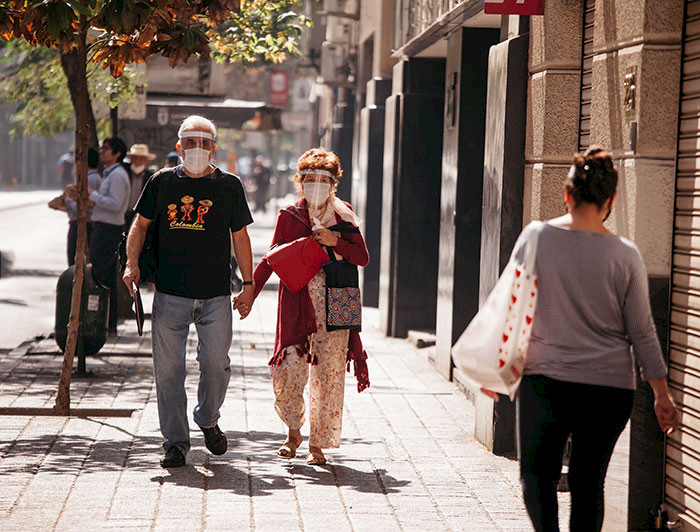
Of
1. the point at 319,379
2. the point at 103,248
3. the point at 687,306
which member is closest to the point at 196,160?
the point at 319,379

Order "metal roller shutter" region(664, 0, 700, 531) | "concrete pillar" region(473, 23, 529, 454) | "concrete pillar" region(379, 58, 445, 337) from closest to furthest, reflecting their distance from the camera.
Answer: "metal roller shutter" region(664, 0, 700, 531)
"concrete pillar" region(473, 23, 529, 454)
"concrete pillar" region(379, 58, 445, 337)

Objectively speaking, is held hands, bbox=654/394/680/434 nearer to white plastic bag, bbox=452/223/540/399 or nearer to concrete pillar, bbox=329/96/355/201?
white plastic bag, bbox=452/223/540/399

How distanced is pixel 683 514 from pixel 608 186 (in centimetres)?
186

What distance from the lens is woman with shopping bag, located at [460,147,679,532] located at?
176 inches

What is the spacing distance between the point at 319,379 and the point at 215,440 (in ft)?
2.28

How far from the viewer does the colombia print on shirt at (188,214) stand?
696 centimetres

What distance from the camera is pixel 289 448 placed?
7406 mm

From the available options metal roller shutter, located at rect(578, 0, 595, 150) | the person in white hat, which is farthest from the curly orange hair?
the person in white hat

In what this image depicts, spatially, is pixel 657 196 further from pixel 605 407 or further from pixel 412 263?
pixel 412 263

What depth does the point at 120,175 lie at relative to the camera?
12.2m

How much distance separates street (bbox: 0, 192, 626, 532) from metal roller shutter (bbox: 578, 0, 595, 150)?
2007 millimetres

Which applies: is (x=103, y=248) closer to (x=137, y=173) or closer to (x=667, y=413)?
(x=137, y=173)

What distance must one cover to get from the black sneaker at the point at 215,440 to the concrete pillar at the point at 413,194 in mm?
6814

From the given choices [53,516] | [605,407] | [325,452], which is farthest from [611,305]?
[325,452]
